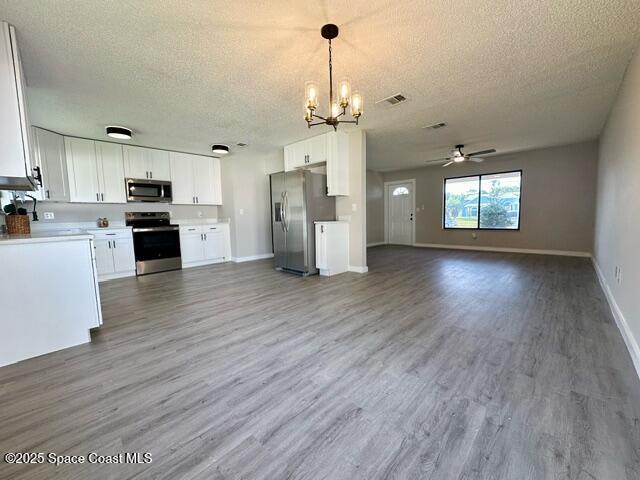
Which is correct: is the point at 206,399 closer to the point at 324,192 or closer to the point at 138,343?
the point at 138,343

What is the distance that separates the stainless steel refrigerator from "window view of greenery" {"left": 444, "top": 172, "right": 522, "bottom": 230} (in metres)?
4.48

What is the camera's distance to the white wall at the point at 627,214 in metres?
2.10

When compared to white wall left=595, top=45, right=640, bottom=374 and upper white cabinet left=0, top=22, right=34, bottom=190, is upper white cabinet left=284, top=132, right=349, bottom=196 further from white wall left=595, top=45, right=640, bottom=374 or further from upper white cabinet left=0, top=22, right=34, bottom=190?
upper white cabinet left=0, top=22, right=34, bottom=190

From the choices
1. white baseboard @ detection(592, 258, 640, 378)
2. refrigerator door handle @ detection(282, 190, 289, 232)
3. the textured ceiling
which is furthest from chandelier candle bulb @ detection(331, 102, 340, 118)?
white baseboard @ detection(592, 258, 640, 378)

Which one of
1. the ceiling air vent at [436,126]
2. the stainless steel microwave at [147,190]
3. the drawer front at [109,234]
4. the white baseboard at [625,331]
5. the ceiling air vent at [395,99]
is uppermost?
the ceiling air vent at [436,126]

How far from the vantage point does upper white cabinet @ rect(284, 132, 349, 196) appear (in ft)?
15.4

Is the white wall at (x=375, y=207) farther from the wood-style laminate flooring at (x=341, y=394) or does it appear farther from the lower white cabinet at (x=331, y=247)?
the wood-style laminate flooring at (x=341, y=394)

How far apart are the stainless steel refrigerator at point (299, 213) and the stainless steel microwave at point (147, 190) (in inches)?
90.3

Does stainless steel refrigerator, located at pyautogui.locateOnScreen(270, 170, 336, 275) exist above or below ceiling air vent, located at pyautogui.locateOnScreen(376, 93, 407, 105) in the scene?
Answer: below

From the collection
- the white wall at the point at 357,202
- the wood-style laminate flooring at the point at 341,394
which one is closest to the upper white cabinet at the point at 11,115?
the wood-style laminate flooring at the point at 341,394

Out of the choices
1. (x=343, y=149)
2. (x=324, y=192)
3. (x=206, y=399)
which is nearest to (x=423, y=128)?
(x=343, y=149)

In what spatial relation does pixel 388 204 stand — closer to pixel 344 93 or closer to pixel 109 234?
pixel 344 93

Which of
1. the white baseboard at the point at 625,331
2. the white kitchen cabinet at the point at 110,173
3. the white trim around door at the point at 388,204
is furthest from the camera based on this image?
the white trim around door at the point at 388,204

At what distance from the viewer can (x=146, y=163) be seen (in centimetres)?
527
